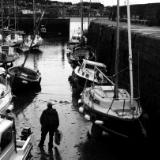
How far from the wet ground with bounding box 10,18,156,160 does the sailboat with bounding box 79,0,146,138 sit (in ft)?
1.79

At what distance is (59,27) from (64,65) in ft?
122

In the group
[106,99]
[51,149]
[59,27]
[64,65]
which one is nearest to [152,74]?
[106,99]

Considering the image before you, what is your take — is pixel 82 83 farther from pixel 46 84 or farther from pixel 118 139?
pixel 118 139

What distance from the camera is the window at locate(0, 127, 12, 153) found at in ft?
25.1

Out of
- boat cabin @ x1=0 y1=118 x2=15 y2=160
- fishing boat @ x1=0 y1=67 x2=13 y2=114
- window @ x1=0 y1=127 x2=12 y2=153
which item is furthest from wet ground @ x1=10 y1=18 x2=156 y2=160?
window @ x1=0 y1=127 x2=12 y2=153

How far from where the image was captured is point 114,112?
40.3 ft

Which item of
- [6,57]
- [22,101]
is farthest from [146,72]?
[6,57]

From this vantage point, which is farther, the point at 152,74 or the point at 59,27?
the point at 59,27

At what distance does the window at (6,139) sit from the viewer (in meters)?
7.66

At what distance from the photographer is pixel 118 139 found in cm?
1280

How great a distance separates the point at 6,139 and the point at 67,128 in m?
6.41

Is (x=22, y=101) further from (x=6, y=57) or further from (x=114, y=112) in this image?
(x=6, y=57)

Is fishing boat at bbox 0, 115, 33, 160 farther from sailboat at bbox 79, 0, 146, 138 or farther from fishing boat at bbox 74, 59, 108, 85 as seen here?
fishing boat at bbox 74, 59, 108, 85

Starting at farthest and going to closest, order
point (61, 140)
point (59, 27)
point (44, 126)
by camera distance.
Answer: point (59, 27) → point (61, 140) → point (44, 126)
